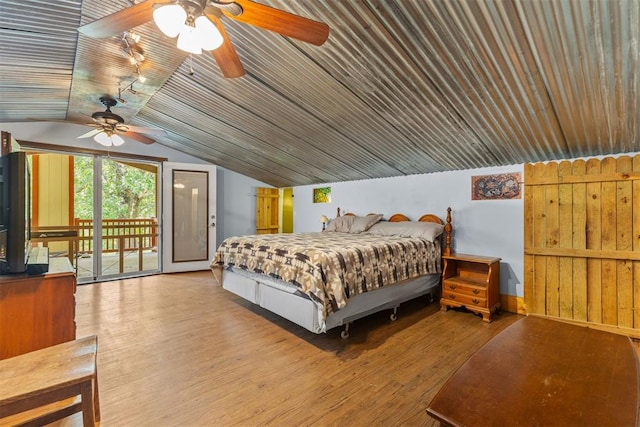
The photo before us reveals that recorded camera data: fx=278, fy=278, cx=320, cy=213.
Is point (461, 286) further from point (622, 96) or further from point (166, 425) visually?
point (166, 425)

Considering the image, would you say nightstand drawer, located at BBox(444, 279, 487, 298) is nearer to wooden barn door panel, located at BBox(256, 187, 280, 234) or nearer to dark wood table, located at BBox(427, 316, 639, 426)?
dark wood table, located at BBox(427, 316, 639, 426)

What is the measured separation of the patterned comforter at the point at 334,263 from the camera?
2.45 meters

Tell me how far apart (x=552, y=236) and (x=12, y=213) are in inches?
184

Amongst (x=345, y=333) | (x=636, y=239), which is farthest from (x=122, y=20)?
(x=636, y=239)

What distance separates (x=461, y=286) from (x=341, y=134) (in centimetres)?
239

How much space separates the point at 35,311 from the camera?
1.66 m

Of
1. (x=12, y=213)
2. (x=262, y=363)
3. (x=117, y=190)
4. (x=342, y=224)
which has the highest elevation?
(x=117, y=190)

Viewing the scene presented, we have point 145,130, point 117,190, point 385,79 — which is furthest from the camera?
point 117,190

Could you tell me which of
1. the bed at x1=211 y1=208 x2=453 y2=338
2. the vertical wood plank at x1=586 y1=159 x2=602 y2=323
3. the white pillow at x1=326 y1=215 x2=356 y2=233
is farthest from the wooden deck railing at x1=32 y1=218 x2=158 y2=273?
the vertical wood plank at x1=586 y1=159 x2=602 y2=323

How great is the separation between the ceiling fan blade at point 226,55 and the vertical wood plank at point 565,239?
3.45 meters

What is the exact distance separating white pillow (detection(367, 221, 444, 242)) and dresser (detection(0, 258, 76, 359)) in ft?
11.3

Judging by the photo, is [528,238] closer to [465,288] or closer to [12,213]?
[465,288]

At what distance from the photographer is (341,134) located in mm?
3645

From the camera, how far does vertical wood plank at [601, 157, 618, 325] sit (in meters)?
2.80
